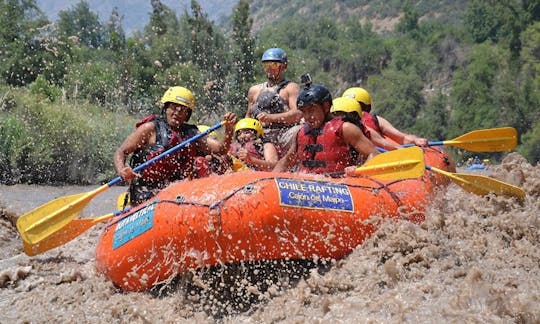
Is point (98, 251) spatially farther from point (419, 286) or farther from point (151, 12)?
point (151, 12)

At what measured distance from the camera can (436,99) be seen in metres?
58.6

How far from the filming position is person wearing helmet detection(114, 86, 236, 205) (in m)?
5.98

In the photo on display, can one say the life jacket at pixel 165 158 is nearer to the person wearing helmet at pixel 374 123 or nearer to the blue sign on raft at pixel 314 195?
the blue sign on raft at pixel 314 195

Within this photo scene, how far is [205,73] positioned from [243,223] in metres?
29.2

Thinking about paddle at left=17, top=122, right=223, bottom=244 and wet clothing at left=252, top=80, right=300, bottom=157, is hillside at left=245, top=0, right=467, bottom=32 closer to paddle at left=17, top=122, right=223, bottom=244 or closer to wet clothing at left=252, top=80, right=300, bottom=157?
wet clothing at left=252, top=80, right=300, bottom=157

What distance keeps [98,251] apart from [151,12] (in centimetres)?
4338

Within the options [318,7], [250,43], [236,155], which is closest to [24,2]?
[250,43]

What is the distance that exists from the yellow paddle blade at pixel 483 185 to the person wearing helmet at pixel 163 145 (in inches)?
82.6

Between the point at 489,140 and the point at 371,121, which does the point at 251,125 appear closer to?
the point at 371,121

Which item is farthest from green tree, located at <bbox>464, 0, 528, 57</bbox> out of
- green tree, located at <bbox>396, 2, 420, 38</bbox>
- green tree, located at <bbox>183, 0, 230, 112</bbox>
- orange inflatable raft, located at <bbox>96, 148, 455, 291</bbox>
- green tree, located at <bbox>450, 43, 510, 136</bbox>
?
orange inflatable raft, located at <bbox>96, 148, 455, 291</bbox>

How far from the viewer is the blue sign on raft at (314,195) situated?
15.1ft

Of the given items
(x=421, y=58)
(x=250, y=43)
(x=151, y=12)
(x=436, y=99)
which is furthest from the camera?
(x=421, y=58)

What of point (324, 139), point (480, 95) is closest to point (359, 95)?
point (324, 139)

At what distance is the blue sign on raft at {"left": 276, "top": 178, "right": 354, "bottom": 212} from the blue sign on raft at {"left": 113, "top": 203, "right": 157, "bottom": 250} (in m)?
0.98
